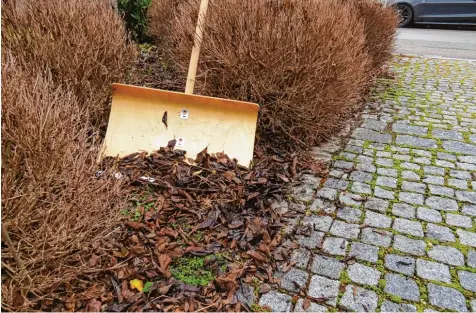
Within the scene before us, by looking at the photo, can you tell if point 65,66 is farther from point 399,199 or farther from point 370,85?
point 370,85

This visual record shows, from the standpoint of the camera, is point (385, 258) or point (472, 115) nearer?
point (385, 258)

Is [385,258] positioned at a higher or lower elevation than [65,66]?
lower

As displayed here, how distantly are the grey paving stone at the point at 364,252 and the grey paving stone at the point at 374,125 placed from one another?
7.00 ft

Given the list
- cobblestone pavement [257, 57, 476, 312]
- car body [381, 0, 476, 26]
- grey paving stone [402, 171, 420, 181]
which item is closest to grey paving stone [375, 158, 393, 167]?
cobblestone pavement [257, 57, 476, 312]

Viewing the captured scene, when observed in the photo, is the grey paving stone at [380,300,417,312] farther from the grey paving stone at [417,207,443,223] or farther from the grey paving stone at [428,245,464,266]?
the grey paving stone at [417,207,443,223]

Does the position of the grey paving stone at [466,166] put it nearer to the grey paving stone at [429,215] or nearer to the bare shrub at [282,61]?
the grey paving stone at [429,215]

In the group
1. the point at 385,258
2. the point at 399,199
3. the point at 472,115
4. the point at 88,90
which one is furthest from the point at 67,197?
the point at 472,115

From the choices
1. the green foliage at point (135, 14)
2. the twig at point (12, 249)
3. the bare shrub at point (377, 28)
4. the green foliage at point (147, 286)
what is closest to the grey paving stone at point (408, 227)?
the green foliage at point (147, 286)

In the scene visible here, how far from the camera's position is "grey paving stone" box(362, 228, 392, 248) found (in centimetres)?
257

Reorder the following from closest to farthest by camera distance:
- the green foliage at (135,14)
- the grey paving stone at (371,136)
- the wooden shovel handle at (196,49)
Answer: the wooden shovel handle at (196,49)
the grey paving stone at (371,136)
the green foliage at (135,14)

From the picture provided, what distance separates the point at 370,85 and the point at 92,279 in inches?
195

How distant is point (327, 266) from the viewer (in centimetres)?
238

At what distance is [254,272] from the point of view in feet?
7.60

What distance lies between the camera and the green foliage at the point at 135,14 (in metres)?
7.02
